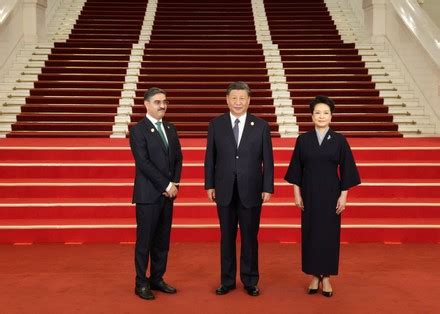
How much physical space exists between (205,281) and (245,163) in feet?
3.25

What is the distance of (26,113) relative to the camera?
345 inches

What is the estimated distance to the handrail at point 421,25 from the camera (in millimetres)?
8492

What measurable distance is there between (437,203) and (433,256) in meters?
1.02

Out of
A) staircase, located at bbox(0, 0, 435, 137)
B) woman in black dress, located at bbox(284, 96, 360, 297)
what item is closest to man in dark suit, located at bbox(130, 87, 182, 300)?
woman in black dress, located at bbox(284, 96, 360, 297)

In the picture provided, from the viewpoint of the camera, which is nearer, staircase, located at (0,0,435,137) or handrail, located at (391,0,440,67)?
handrail, located at (391,0,440,67)

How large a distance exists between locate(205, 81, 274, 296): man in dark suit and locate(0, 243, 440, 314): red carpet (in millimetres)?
210

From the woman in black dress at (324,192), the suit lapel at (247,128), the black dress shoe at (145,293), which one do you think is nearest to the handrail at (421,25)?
the woman in black dress at (324,192)

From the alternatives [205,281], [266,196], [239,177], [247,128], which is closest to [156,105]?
[247,128]

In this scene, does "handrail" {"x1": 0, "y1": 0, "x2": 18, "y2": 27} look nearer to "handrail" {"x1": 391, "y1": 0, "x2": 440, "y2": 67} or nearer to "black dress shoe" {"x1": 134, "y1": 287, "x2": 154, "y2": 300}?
"handrail" {"x1": 391, "y1": 0, "x2": 440, "y2": 67}

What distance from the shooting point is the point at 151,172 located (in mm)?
3918

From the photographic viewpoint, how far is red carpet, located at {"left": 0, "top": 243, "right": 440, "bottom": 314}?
3873mm


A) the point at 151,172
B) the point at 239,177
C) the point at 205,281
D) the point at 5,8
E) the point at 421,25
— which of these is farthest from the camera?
the point at 5,8

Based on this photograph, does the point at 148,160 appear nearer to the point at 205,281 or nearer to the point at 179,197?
the point at 205,281

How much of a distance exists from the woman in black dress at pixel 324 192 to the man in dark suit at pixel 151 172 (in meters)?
0.90
